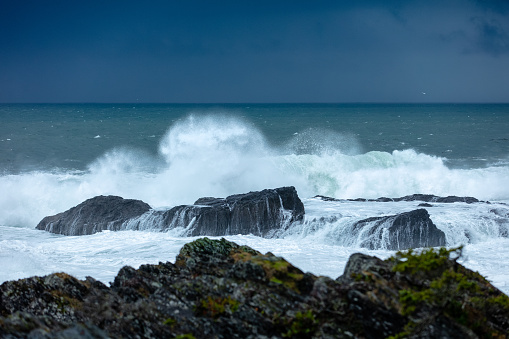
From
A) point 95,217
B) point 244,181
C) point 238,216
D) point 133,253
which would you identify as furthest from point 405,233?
point 244,181

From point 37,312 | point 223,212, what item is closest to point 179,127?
point 223,212

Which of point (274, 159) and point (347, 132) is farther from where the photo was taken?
point (347, 132)

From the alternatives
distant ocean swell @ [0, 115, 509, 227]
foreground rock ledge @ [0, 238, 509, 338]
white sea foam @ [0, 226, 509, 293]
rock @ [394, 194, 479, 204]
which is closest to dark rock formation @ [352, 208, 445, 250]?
white sea foam @ [0, 226, 509, 293]

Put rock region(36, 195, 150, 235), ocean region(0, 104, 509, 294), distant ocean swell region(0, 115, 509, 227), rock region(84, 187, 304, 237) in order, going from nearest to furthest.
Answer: ocean region(0, 104, 509, 294), rock region(84, 187, 304, 237), rock region(36, 195, 150, 235), distant ocean swell region(0, 115, 509, 227)

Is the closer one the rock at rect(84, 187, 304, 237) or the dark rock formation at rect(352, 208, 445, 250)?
the dark rock formation at rect(352, 208, 445, 250)

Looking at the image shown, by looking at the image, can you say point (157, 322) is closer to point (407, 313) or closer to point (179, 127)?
point (407, 313)

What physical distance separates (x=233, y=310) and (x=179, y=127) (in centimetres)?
4288

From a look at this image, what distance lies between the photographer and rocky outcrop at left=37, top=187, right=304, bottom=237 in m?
27.0

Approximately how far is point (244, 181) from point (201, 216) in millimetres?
14782

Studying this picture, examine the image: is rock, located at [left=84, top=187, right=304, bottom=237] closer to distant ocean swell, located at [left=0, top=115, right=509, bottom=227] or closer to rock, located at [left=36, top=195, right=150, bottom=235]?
rock, located at [left=36, top=195, right=150, bottom=235]

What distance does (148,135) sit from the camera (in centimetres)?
8419

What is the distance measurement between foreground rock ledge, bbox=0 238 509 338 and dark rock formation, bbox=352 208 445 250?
12.9 m

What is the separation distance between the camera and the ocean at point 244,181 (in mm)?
23406

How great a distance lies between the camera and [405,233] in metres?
24.5
